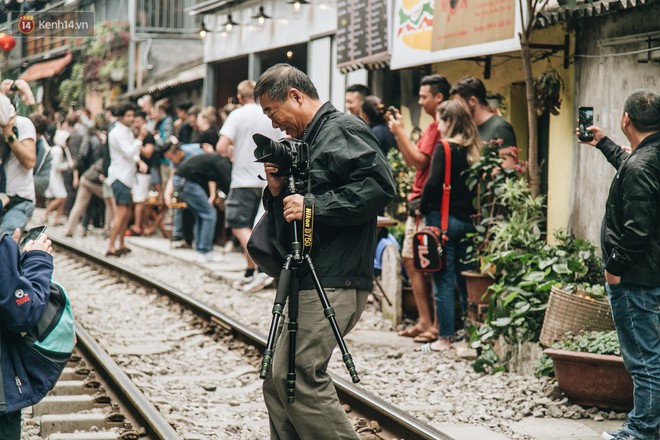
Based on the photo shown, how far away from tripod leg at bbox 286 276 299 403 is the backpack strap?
4.42m

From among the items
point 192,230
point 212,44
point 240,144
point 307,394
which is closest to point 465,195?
point 240,144

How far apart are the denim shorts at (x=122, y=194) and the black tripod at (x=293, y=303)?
37.1 ft

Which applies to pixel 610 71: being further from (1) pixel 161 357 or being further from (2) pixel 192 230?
(2) pixel 192 230

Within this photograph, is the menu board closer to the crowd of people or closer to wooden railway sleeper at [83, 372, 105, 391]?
the crowd of people

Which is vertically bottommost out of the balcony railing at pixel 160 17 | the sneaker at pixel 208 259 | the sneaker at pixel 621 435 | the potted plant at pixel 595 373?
the sneaker at pixel 208 259

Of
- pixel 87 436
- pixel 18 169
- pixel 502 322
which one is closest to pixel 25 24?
pixel 18 169

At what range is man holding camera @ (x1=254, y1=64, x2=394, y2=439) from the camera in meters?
4.45

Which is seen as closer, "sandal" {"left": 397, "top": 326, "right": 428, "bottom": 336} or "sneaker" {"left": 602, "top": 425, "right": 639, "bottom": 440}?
"sneaker" {"left": 602, "top": 425, "right": 639, "bottom": 440}

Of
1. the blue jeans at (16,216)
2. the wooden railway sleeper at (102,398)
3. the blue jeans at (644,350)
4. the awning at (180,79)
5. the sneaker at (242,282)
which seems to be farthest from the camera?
the awning at (180,79)

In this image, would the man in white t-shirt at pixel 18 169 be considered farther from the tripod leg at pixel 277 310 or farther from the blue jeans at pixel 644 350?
the blue jeans at pixel 644 350

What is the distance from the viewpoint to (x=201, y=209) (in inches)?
585

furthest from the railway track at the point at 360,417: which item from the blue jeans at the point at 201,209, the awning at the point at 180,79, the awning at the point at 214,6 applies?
the awning at the point at 180,79

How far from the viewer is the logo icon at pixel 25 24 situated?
1089 cm

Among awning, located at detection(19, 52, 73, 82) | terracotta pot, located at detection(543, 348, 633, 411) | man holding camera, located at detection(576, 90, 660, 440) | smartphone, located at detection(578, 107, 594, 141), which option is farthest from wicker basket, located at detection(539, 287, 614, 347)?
awning, located at detection(19, 52, 73, 82)
